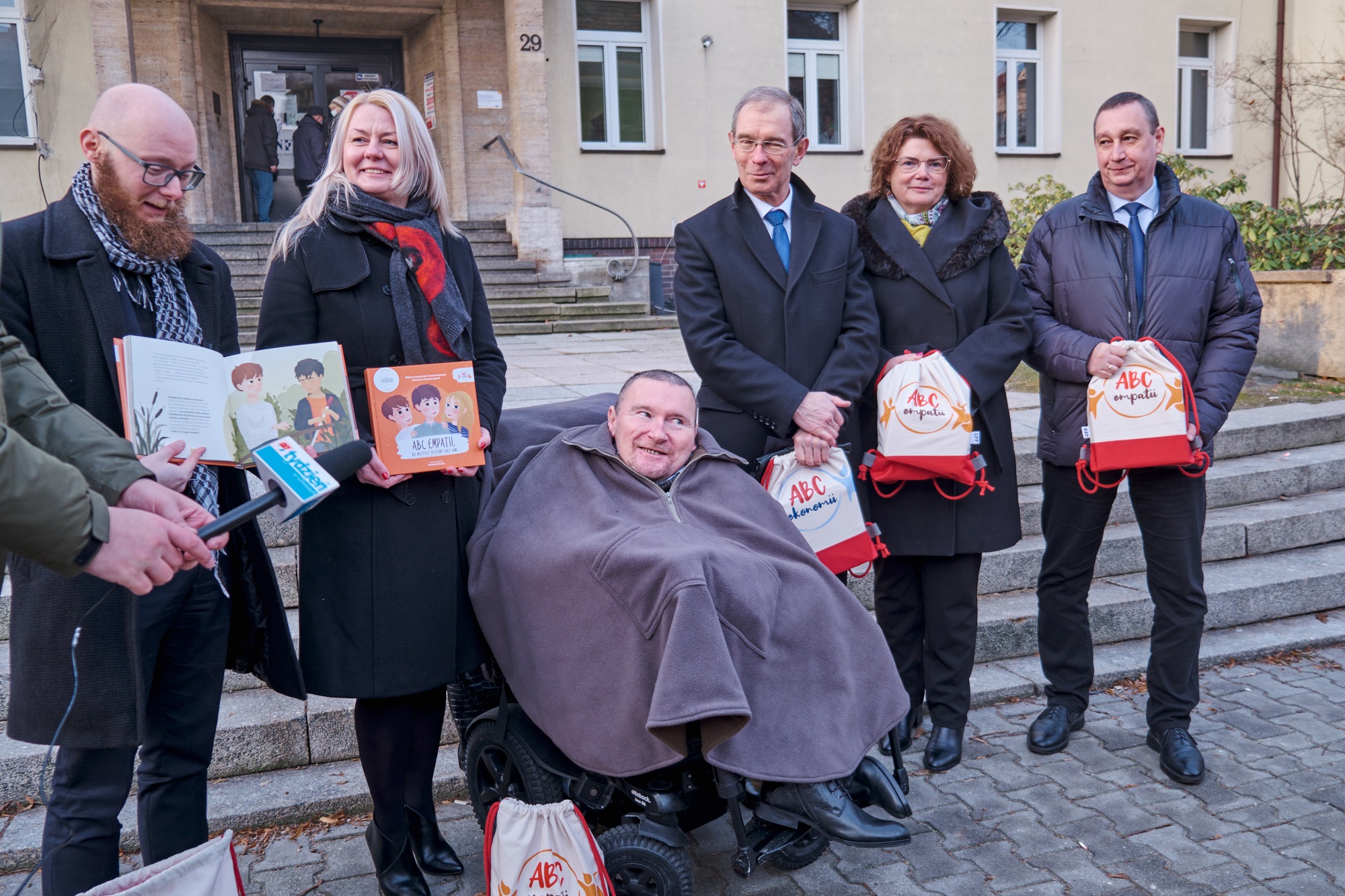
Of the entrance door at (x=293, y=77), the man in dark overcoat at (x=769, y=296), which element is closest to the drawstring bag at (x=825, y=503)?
the man in dark overcoat at (x=769, y=296)

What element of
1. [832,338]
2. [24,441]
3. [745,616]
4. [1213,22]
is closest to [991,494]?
[832,338]

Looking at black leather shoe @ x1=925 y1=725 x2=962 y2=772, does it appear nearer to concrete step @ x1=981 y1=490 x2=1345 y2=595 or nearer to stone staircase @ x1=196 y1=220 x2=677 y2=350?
concrete step @ x1=981 y1=490 x2=1345 y2=595

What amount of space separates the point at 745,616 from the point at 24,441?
5.36ft

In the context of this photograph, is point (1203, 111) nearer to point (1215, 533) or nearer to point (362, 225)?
point (1215, 533)

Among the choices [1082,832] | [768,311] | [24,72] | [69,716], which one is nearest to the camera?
→ [69,716]

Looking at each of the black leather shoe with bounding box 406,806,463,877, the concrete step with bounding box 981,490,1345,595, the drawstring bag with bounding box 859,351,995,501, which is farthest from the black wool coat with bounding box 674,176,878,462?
the concrete step with bounding box 981,490,1345,595

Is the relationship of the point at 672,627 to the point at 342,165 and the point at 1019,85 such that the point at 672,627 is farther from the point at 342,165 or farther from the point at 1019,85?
the point at 1019,85

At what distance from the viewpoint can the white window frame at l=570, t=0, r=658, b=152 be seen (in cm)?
1473

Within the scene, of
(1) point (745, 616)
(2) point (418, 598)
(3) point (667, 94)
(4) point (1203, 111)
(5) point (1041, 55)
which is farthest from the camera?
(4) point (1203, 111)

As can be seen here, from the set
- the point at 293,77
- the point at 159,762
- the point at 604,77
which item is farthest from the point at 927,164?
the point at 293,77

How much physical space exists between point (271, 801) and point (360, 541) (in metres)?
1.26

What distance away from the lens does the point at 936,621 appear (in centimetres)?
389

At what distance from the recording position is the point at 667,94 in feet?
48.2

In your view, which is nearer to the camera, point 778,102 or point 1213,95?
point 778,102
